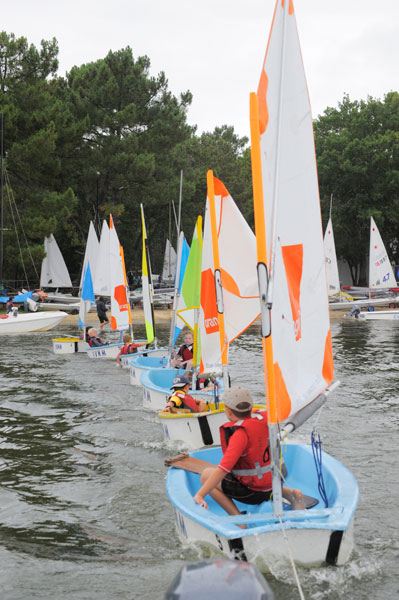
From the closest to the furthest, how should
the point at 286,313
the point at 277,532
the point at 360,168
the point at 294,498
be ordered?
the point at 277,532
the point at 286,313
the point at 294,498
the point at 360,168

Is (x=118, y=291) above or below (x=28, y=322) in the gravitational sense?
above

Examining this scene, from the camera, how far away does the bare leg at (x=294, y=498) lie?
5438 millimetres

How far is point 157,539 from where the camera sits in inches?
250

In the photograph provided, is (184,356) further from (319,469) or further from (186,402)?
(319,469)

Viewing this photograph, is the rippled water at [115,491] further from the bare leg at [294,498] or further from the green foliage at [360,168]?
the green foliage at [360,168]

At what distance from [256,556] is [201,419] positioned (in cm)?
440

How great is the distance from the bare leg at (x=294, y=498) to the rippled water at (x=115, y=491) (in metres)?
0.59

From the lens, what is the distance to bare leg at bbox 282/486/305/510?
544 centimetres

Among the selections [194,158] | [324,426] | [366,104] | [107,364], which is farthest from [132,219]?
[324,426]

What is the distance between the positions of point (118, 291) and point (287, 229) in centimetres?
1593

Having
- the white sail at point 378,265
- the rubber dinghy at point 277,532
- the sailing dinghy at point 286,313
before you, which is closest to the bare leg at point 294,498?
the sailing dinghy at point 286,313

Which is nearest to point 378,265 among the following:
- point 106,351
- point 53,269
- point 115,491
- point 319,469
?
point 53,269

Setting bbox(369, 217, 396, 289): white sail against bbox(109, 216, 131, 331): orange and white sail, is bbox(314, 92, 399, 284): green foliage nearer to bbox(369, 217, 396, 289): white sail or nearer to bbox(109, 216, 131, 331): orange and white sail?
bbox(369, 217, 396, 289): white sail

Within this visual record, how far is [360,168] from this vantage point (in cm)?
4441
